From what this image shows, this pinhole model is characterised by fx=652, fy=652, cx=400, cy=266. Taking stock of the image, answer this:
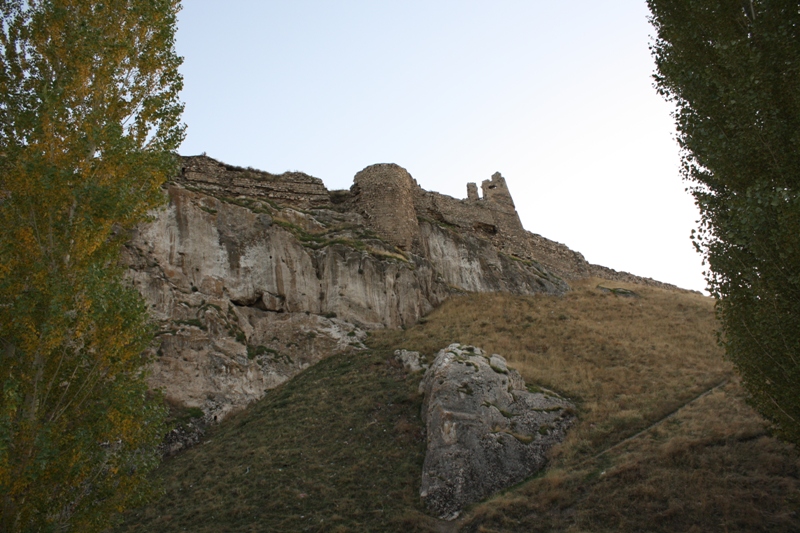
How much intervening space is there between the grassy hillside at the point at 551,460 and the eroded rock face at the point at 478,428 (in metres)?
0.44

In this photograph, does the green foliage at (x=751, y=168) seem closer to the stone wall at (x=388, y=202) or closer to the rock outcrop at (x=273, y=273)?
the rock outcrop at (x=273, y=273)

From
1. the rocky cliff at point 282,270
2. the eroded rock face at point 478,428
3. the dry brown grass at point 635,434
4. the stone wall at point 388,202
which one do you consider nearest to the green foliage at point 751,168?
the dry brown grass at point 635,434

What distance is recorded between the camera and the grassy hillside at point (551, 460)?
39.3ft

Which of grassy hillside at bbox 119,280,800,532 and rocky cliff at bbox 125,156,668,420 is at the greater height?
rocky cliff at bbox 125,156,668,420

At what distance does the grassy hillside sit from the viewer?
1198 cm

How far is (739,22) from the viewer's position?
1190 cm

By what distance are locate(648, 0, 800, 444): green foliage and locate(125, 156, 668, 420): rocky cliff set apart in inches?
556

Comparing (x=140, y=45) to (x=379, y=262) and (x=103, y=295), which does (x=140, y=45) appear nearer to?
(x=103, y=295)

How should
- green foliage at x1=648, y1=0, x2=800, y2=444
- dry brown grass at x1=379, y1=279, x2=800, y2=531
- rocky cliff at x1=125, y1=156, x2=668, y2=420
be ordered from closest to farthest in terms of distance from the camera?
green foliage at x1=648, y1=0, x2=800, y2=444
dry brown grass at x1=379, y1=279, x2=800, y2=531
rocky cliff at x1=125, y1=156, x2=668, y2=420

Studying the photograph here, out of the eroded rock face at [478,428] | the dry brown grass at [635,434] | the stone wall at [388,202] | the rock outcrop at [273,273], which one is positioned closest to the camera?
the dry brown grass at [635,434]

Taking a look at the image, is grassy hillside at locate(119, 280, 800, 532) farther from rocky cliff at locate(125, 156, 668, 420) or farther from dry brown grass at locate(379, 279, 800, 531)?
rocky cliff at locate(125, 156, 668, 420)

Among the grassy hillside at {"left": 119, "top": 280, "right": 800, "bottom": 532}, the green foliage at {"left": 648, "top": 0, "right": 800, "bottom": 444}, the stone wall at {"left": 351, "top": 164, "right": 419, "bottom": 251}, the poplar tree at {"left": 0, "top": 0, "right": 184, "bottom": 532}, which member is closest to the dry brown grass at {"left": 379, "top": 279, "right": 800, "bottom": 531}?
the grassy hillside at {"left": 119, "top": 280, "right": 800, "bottom": 532}

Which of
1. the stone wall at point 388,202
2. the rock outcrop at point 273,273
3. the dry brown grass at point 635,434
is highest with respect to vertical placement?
the stone wall at point 388,202

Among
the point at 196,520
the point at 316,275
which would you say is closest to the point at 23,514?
the point at 196,520
